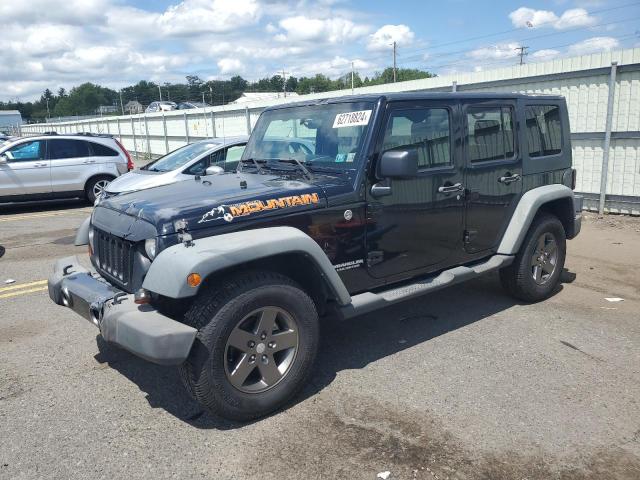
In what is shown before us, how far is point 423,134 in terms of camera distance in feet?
14.2

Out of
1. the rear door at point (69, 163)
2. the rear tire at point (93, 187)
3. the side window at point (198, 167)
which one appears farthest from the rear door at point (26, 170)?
the side window at point (198, 167)

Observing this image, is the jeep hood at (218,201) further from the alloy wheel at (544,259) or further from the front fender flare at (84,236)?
the alloy wheel at (544,259)

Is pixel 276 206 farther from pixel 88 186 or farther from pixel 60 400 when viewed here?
pixel 88 186

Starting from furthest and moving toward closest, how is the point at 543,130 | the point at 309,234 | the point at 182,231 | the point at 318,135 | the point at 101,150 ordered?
the point at 101,150
the point at 543,130
the point at 318,135
the point at 309,234
the point at 182,231

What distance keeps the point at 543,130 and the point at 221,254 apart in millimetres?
3744

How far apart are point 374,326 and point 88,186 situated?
33.0 feet

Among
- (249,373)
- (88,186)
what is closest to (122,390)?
(249,373)

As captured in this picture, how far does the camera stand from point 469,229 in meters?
4.73

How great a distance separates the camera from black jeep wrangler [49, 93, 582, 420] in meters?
3.19

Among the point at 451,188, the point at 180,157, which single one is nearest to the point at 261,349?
the point at 451,188

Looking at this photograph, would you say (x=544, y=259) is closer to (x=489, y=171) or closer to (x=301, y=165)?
(x=489, y=171)

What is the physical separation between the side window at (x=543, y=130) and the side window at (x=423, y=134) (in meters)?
1.20

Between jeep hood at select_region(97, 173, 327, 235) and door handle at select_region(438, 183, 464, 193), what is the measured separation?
45.9 inches

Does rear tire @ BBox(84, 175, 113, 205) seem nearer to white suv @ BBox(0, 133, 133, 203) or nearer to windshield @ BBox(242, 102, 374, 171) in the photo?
white suv @ BBox(0, 133, 133, 203)
